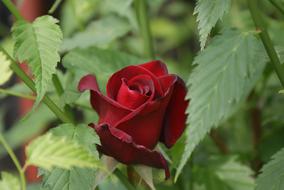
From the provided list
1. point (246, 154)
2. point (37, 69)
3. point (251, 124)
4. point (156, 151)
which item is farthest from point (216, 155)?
point (37, 69)

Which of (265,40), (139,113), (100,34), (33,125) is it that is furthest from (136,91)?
(33,125)

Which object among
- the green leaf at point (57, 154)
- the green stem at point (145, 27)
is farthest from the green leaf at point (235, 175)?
the green leaf at point (57, 154)

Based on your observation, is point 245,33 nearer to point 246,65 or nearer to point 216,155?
point 246,65

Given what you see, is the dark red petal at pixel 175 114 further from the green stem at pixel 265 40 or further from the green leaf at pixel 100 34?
the green leaf at pixel 100 34

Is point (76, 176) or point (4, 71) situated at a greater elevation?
point (4, 71)

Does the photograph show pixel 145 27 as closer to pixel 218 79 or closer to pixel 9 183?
pixel 218 79

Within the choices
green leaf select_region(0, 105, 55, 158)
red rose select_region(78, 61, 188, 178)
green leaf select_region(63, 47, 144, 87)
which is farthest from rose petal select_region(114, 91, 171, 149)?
green leaf select_region(0, 105, 55, 158)
